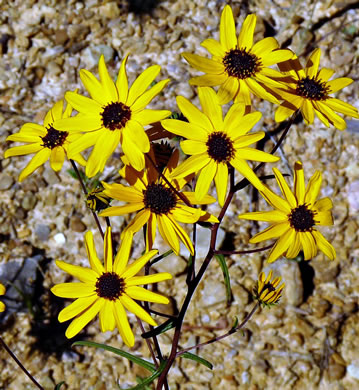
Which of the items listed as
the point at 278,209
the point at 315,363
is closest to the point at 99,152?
the point at 278,209

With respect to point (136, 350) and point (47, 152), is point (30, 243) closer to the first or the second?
point (136, 350)

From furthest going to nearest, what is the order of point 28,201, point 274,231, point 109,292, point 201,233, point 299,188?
point 28,201 < point 201,233 < point 299,188 < point 274,231 < point 109,292

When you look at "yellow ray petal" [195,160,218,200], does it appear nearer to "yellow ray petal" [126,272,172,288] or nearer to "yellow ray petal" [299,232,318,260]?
"yellow ray petal" [126,272,172,288]

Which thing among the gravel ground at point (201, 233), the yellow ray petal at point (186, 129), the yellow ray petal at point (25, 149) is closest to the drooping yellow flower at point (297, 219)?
the yellow ray petal at point (186, 129)

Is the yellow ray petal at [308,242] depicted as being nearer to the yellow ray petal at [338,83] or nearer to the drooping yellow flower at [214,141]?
the drooping yellow flower at [214,141]

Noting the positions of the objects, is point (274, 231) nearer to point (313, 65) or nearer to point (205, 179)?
point (205, 179)

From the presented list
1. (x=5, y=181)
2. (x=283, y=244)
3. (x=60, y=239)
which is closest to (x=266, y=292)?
(x=283, y=244)

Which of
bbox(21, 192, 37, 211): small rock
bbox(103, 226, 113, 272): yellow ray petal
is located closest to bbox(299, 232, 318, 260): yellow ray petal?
bbox(103, 226, 113, 272): yellow ray petal
